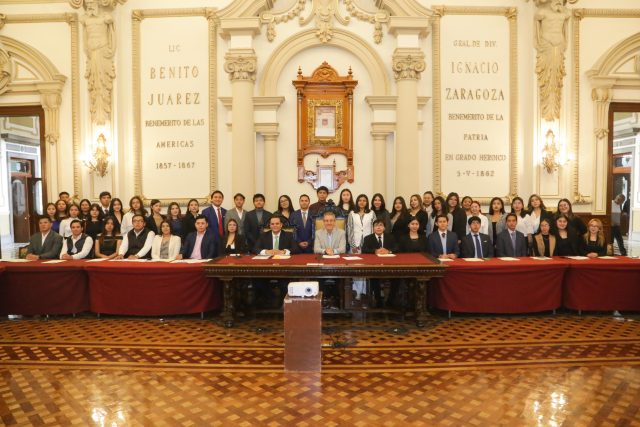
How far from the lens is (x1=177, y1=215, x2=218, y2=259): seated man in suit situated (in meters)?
6.48

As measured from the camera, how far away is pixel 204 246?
650cm

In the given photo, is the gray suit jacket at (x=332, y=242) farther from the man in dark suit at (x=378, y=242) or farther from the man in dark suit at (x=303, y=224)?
the man in dark suit at (x=303, y=224)

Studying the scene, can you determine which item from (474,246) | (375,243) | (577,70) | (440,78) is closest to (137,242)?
(375,243)

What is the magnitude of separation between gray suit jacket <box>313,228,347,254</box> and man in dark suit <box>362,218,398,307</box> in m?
0.33

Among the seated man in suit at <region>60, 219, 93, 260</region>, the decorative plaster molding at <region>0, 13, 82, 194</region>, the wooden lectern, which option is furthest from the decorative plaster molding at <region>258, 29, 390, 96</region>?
the wooden lectern

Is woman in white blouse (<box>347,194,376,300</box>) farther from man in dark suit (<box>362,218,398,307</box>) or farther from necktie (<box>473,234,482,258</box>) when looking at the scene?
necktie (<box>473,234,482,258</box>)

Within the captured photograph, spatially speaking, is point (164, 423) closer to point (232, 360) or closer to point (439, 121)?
point (232, 360)

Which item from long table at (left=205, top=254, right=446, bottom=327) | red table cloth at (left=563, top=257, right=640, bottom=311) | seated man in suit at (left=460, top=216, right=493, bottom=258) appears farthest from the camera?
seated man in suit at (left=460, top=216, right=493, bottom=258)

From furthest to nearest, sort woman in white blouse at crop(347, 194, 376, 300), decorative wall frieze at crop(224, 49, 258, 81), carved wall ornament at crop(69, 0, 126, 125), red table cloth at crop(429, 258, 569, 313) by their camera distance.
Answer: carved wall ornament at crop(69, 0, 126, 125)
decorative wall frieze at crop(224, 49, 258, 81)
woman in white blouse at crop(347, 194, 376, 300)
red table cloth at crop(429, 258, 569, 313)

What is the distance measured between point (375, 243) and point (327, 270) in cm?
137

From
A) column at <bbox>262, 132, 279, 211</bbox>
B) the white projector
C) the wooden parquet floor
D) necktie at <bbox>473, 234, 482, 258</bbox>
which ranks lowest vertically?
the wooden parquet floor

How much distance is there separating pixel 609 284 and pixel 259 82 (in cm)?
635

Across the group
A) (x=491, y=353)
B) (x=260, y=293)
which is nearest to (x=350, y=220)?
(x=260, y=293)

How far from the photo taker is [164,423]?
3.35 m
